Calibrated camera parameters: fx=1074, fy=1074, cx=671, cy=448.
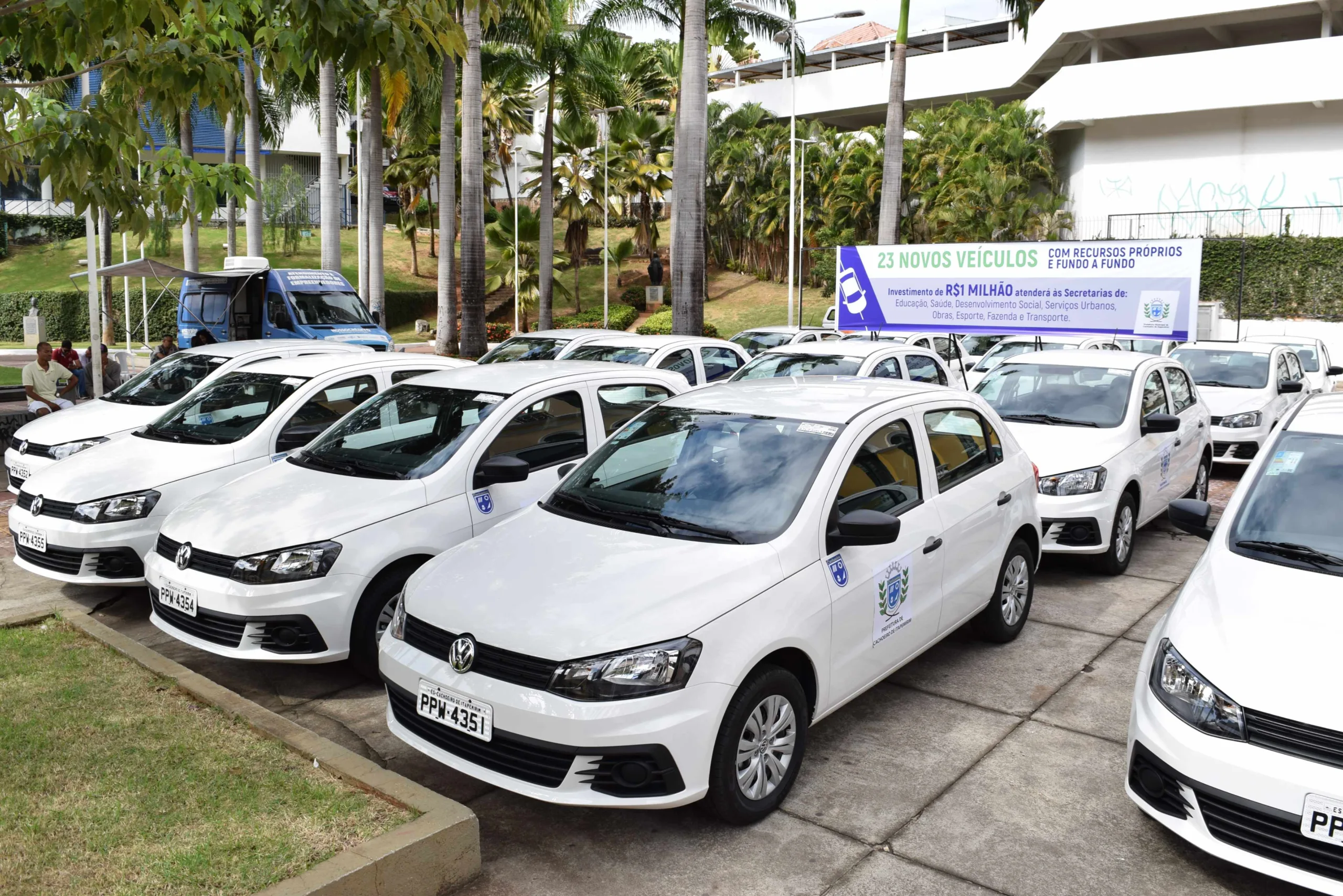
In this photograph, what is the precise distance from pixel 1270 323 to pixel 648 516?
30060mm

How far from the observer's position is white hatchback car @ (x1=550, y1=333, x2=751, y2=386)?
1228cm

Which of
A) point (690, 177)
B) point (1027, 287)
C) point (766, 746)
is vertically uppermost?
point (690, 177)

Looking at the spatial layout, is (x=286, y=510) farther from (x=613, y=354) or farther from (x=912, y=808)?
(x=613, y=354)

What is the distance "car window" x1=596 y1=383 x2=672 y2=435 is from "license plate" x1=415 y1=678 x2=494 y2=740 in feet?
9.37

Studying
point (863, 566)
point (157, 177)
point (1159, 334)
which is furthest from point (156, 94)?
point (1159, 334)

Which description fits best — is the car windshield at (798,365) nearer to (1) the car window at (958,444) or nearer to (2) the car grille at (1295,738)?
(1) the car window at (958,444)

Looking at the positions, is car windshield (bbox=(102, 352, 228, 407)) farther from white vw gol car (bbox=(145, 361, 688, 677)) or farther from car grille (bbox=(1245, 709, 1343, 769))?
car grille (bbox=(1245, 709, 1343, 769))

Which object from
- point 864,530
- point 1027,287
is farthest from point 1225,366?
point 864,530

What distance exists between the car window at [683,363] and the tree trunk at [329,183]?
13.8 m

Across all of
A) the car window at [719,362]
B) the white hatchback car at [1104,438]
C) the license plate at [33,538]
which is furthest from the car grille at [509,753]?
the car window at [719,362]

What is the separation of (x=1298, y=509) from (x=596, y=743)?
3286 millimetres

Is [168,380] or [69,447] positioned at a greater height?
[168,380]

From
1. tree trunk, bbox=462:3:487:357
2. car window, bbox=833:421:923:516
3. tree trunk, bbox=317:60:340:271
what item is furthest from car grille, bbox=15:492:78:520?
tree trunk, bbox=317:60:340:271

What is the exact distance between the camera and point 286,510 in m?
5.93
